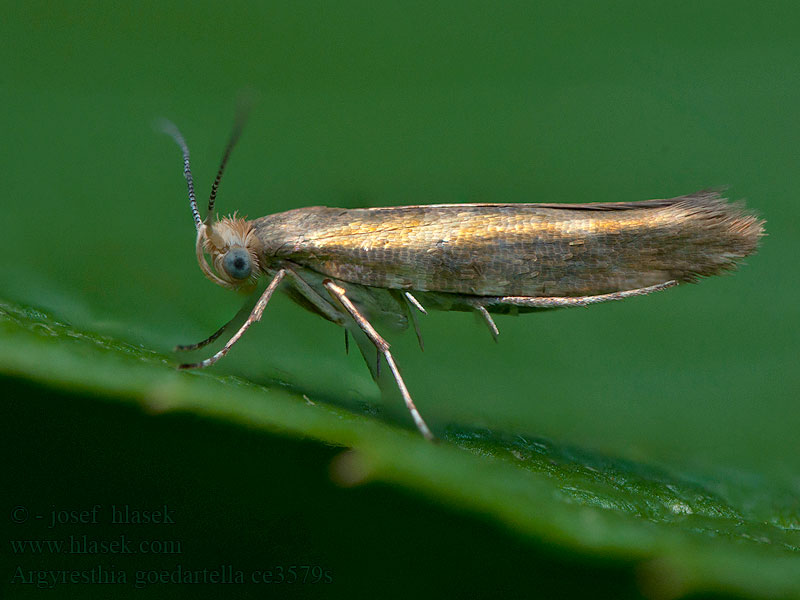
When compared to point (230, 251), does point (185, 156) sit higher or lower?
higher

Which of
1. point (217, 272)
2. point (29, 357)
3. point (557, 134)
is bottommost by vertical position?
point (29, 357)

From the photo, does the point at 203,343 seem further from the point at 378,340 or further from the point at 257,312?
the point at 378,340

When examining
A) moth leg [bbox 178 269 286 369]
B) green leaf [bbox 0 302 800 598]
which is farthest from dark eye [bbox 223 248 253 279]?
green leaf [bbox 0 302 800 598]

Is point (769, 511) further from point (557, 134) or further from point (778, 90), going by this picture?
point (778, 90)

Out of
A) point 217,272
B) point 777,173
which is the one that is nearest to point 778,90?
point 777,173

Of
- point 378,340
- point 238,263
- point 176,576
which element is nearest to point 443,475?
point 176,576

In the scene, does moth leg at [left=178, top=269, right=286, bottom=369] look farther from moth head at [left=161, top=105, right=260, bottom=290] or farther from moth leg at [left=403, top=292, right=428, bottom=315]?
moth leg at [left=403, top=292, right=428, bottom=315]

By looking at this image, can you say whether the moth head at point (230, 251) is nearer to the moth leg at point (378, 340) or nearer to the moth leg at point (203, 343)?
Result: the moth leg at point (203, 343)
